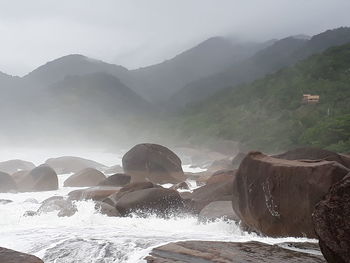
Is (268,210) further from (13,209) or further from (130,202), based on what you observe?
(13,209)

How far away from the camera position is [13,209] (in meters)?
15.4

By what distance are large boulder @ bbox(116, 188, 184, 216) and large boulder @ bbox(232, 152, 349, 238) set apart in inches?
133

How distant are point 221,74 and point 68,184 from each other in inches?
4562

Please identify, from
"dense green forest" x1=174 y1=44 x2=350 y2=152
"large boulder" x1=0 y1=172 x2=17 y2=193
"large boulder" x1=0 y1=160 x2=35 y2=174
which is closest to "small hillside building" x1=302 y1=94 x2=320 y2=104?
"dense green forest" x1=174 y1=44 x2=350 y2=152

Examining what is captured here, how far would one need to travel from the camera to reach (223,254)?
301 inches

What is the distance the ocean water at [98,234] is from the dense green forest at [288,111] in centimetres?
1822

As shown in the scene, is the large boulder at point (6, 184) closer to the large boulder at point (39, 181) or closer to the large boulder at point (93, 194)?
the large boulder at point (39, 181)

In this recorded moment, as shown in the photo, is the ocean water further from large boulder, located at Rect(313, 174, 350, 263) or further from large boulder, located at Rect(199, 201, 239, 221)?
large boulder, located at Rect(313, 174, 350, 263)

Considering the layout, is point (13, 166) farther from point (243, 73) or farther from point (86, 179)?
point (243, 73)

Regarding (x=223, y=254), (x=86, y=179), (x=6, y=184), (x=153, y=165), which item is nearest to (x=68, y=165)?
(x=86, y=179)

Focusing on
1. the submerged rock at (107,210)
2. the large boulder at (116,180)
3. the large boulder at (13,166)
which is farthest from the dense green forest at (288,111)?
the large boulder at (13,166)

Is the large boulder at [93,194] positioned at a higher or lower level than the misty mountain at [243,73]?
lower

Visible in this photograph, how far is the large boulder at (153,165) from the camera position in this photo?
76.2ft

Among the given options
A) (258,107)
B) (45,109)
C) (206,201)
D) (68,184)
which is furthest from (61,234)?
(45,109)
